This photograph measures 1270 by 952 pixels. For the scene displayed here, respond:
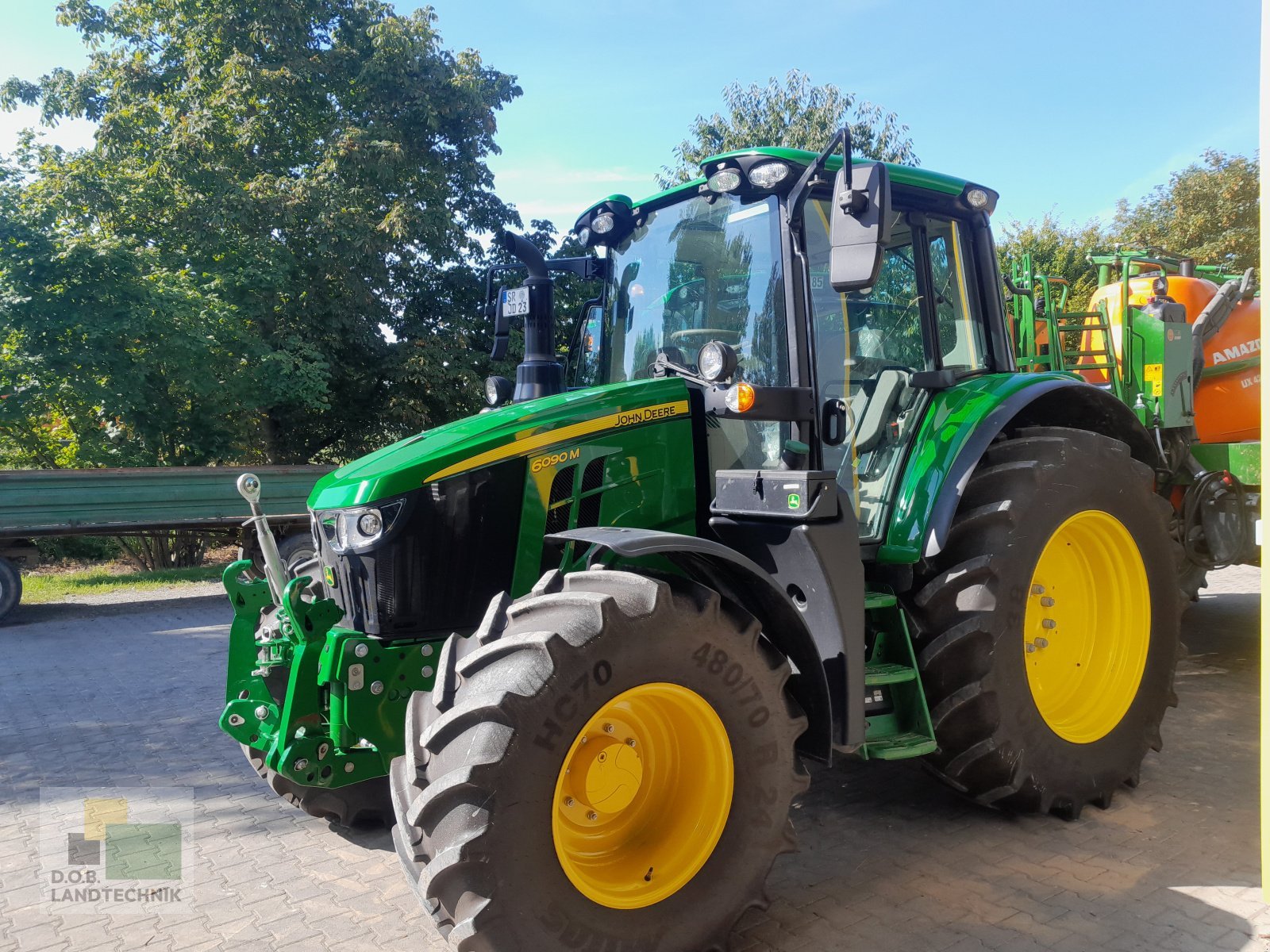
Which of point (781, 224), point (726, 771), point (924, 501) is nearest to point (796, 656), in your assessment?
point (726, 771)

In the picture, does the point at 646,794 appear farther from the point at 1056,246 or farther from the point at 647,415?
the point at 1056,246

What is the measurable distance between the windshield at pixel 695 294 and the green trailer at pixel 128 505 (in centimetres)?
754

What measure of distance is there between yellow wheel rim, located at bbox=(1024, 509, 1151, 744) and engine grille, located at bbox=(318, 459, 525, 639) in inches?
89.3

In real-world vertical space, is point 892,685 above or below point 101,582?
above

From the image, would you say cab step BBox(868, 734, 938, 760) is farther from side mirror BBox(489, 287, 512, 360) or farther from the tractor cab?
side mirror BBox(489, 287, 512, 360)

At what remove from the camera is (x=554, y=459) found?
11.1 ft

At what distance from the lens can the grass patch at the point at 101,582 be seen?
11984mm

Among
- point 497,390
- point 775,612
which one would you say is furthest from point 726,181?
point 775,612

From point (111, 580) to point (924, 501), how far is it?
1291 cm

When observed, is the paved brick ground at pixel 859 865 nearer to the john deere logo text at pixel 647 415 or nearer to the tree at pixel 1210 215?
the john deere logo text at pixel 647 415

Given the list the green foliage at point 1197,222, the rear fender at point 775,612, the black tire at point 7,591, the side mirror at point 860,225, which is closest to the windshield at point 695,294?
the side mirror at point 860,225

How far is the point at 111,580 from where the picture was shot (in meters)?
13.3

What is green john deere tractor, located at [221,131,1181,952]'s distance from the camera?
8.56 feet

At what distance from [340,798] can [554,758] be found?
1.74 metres
